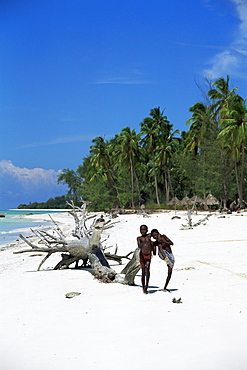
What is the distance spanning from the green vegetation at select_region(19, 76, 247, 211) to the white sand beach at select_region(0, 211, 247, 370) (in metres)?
31.1

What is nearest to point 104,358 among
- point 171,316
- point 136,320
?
point 136,320

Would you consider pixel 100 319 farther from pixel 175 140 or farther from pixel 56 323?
pixel 175 140

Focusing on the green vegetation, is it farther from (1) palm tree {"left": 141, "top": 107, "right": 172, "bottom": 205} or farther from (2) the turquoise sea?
(2) the turquoise sea

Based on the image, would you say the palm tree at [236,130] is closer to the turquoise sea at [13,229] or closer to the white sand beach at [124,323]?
the turquoise sea at [13,229]

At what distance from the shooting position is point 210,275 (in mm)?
8500

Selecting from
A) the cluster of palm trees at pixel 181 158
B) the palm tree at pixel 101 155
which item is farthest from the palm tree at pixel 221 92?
the palm tree at pixel 101 155

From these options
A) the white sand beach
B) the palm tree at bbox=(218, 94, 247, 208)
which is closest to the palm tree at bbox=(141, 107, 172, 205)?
the palm tree at bbox=(218, 94, 247, 208)

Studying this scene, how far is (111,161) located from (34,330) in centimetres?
6295

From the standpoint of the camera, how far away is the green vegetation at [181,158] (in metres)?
41.1

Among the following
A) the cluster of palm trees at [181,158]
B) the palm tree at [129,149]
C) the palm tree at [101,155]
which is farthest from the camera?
the palm tree at [101,155]

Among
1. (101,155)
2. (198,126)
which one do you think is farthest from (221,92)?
(101,155)

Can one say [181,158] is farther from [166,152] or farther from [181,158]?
[166,152]

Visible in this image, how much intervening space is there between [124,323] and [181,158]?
4711 cm

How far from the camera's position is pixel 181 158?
2025 inches
